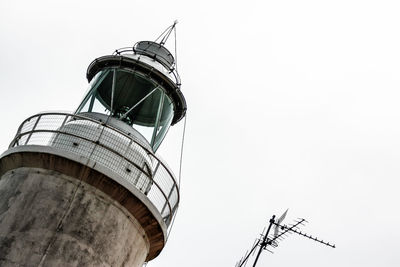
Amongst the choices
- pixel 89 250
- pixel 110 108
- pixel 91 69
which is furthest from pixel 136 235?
pixel 91 69

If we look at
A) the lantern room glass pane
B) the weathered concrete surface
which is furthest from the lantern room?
the weathered concrete surface

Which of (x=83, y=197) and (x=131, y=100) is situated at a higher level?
(x=131, y=100)

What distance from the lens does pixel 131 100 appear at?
12164mm

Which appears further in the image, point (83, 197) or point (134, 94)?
point (134, 94)

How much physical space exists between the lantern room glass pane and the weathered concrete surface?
3182 mm

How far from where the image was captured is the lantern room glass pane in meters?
12.1

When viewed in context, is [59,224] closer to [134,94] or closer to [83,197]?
[83,197]

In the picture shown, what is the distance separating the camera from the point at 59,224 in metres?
8.48

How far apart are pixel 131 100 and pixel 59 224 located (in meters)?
4.51

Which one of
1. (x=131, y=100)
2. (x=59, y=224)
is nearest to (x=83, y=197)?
(x=59, y=224)

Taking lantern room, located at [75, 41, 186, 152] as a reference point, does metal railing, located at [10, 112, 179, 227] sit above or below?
below

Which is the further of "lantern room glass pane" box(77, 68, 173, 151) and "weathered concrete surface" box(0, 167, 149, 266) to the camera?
"lantern room glass pane" box(77, 68, 173, 151)

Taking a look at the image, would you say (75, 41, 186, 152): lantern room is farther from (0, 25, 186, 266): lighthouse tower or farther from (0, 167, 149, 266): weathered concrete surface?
(0, 167, 149, 266): weathered concrete surface

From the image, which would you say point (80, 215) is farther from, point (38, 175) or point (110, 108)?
point (110, 108)
